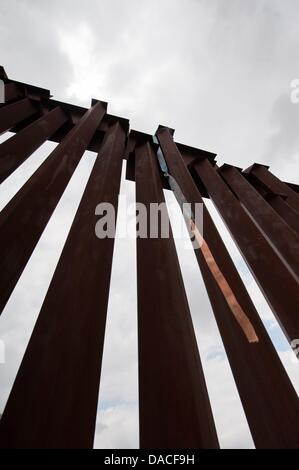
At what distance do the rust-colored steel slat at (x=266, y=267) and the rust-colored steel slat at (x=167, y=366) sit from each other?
856 millimetres

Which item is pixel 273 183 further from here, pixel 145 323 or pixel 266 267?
pixel 145 323

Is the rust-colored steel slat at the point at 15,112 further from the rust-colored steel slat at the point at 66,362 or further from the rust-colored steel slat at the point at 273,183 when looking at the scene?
the rust-colored steel slat at the point at 273,183

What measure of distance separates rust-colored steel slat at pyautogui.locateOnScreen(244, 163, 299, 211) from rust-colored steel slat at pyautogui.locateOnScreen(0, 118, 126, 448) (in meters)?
3.97

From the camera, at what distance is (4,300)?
1.58m

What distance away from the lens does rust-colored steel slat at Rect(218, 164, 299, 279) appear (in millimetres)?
2744

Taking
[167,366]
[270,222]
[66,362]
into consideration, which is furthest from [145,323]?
[270,222]

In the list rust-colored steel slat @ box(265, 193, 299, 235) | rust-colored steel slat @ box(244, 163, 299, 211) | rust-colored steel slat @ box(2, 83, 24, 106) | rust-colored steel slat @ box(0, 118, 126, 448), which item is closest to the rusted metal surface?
rust-colored steel slat @ box(0, 118, 126, 448)

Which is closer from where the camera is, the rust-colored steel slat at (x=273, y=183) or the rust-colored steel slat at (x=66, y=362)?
the rust-colored steel slat at (x=66, y=362)

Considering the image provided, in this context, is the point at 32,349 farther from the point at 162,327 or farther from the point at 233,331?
the point at 233,331

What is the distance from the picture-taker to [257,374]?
4.97 feet

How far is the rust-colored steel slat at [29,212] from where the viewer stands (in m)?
1.69

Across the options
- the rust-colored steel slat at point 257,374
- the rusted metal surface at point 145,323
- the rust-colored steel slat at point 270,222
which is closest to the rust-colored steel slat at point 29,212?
the rusted metal surface at point 145,323

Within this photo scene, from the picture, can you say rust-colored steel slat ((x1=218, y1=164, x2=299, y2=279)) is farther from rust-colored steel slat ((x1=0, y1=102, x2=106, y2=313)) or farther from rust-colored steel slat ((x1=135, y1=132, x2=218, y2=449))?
rust-colored steel slat ((x1=0, y1=102, x2=106, y2=313))

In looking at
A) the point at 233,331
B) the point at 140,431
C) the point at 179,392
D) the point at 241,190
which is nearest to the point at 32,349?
the point at 140,431
